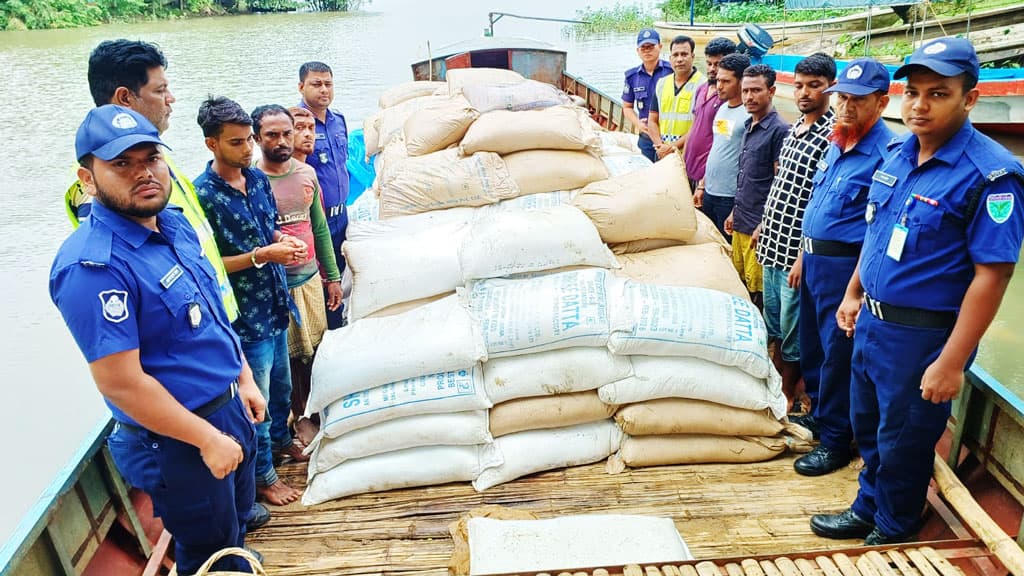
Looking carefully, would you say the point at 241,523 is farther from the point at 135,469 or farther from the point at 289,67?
the point at 289,67

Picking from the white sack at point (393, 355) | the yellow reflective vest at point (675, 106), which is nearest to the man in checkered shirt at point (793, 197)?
the white sack at point (393, 355)

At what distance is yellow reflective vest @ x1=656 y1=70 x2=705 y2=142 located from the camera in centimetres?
392

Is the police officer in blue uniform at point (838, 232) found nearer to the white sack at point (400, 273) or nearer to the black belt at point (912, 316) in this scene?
the black belt at point (912, 316)

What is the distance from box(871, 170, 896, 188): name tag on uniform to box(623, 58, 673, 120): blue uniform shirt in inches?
113

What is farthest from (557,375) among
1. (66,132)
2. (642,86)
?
(66,132)

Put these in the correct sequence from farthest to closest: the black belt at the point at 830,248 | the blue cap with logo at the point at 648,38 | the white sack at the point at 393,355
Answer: the blue cap with logo at the point at 648,38, the white sack at the point at 393,355, the black belt at the point at 830,248

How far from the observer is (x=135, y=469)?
149 cm

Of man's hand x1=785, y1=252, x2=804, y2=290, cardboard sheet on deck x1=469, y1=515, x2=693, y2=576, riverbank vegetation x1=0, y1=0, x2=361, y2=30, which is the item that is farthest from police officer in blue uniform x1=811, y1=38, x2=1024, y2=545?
riverbank vegetation x1=0, y1=0, x2=361, y2=30

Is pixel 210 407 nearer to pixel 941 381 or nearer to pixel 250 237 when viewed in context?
pixel 250 237

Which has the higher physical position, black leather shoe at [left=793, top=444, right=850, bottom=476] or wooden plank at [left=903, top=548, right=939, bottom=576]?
wooden plank at [left=903, top=548, right=939, bottom=576]

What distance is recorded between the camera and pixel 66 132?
428 inches

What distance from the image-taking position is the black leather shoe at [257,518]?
6.79ft

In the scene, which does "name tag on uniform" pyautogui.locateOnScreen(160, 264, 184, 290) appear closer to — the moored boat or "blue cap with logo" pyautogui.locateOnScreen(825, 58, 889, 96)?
the moored boat

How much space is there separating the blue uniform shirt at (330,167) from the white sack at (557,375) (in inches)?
55.9
